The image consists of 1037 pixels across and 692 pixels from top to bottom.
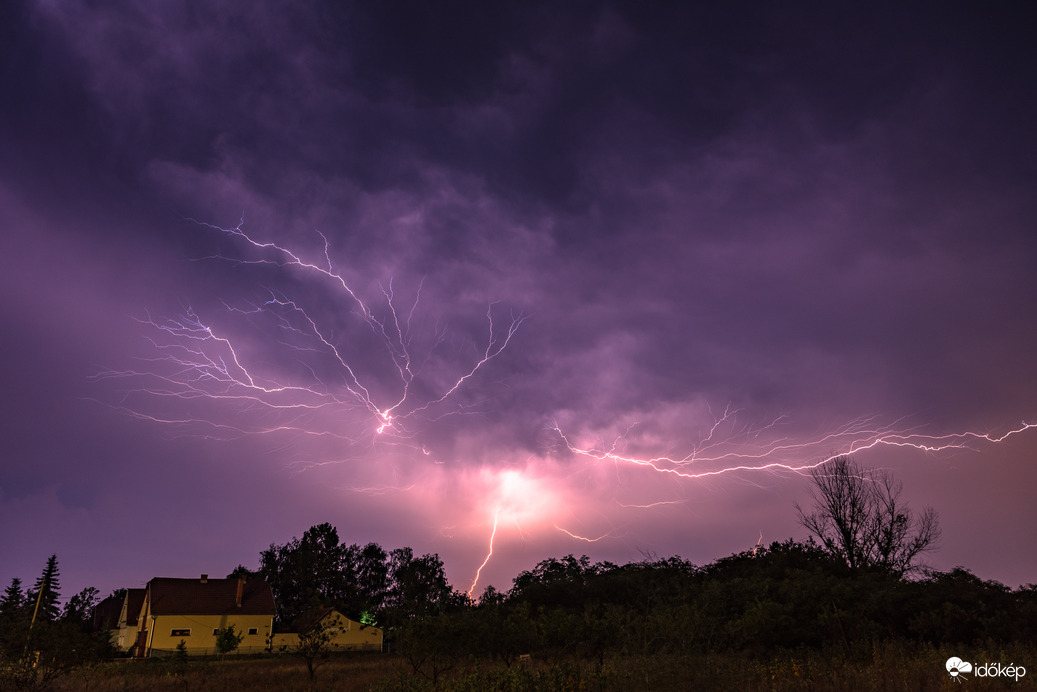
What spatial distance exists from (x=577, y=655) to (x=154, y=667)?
17757mm

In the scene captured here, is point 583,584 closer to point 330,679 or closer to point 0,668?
point 330,679

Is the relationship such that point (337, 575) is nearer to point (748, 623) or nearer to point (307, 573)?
point (307, 573)

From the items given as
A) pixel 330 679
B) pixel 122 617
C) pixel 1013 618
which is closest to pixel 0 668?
pixel 330 679

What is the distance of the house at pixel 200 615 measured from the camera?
126 feet

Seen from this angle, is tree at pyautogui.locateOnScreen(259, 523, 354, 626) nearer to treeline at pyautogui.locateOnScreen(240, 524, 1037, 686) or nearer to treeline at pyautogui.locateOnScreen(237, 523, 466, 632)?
treeline at pyautogui.locateOnScreen(237, 523, 466, 632)

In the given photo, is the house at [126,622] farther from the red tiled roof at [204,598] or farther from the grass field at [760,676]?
the grass field at [760,676]

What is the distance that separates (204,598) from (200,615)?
5.34ft

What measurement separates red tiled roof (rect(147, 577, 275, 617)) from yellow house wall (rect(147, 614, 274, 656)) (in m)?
0.36

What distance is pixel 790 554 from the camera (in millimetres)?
33438

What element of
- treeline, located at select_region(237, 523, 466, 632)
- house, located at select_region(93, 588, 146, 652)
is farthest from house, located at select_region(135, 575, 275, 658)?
treeline, located at select_region(237, 523, 466, 632)

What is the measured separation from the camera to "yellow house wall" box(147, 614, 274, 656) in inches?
1504

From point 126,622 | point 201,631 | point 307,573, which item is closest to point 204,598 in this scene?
point 201,631

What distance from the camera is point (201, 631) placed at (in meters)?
39.7

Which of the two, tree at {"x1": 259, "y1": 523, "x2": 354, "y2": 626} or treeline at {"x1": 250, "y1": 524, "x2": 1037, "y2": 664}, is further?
tree at {"x1": 259, "y1": 523, "x2": 354, "y2": 626}
